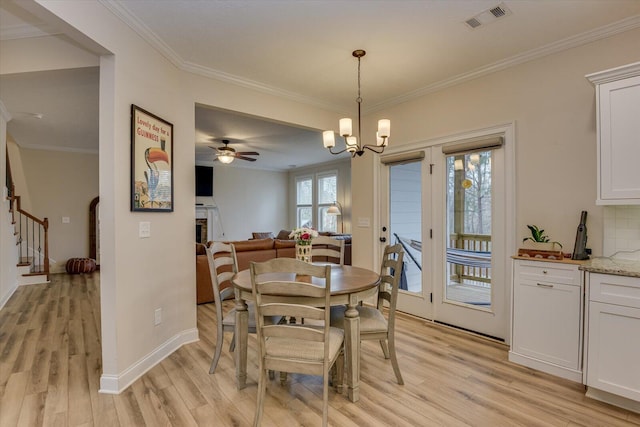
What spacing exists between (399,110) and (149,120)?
9.55 ft

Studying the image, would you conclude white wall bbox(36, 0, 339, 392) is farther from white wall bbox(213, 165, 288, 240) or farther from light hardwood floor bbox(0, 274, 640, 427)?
white wall bbox(213, 165, 288, 240)

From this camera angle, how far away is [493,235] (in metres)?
3.28

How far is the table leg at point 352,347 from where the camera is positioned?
84.1 inches

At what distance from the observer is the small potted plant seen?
8.46 ft

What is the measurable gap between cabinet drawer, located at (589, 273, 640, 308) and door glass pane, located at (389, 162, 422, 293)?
74.0 inches

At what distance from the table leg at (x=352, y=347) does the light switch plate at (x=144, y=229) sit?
176cm

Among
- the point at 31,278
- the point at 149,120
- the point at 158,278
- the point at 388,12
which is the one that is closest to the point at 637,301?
the point at 388,12

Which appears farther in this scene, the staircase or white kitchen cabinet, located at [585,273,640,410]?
the staircase

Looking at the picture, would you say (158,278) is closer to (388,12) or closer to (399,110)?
(388,12)

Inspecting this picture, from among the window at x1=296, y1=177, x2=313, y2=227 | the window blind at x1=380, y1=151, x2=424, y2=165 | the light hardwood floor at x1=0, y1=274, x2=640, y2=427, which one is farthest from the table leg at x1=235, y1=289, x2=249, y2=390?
the window at x1=296, y1=177, x2=313, y2=227

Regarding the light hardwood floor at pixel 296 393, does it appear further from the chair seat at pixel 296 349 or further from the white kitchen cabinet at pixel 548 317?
the chair seat at pixel 296 349

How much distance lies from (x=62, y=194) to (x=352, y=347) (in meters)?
7.66

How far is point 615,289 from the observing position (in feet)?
6.78

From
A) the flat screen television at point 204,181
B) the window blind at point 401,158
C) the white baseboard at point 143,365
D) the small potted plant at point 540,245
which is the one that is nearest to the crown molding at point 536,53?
the window blind at point 401,158
